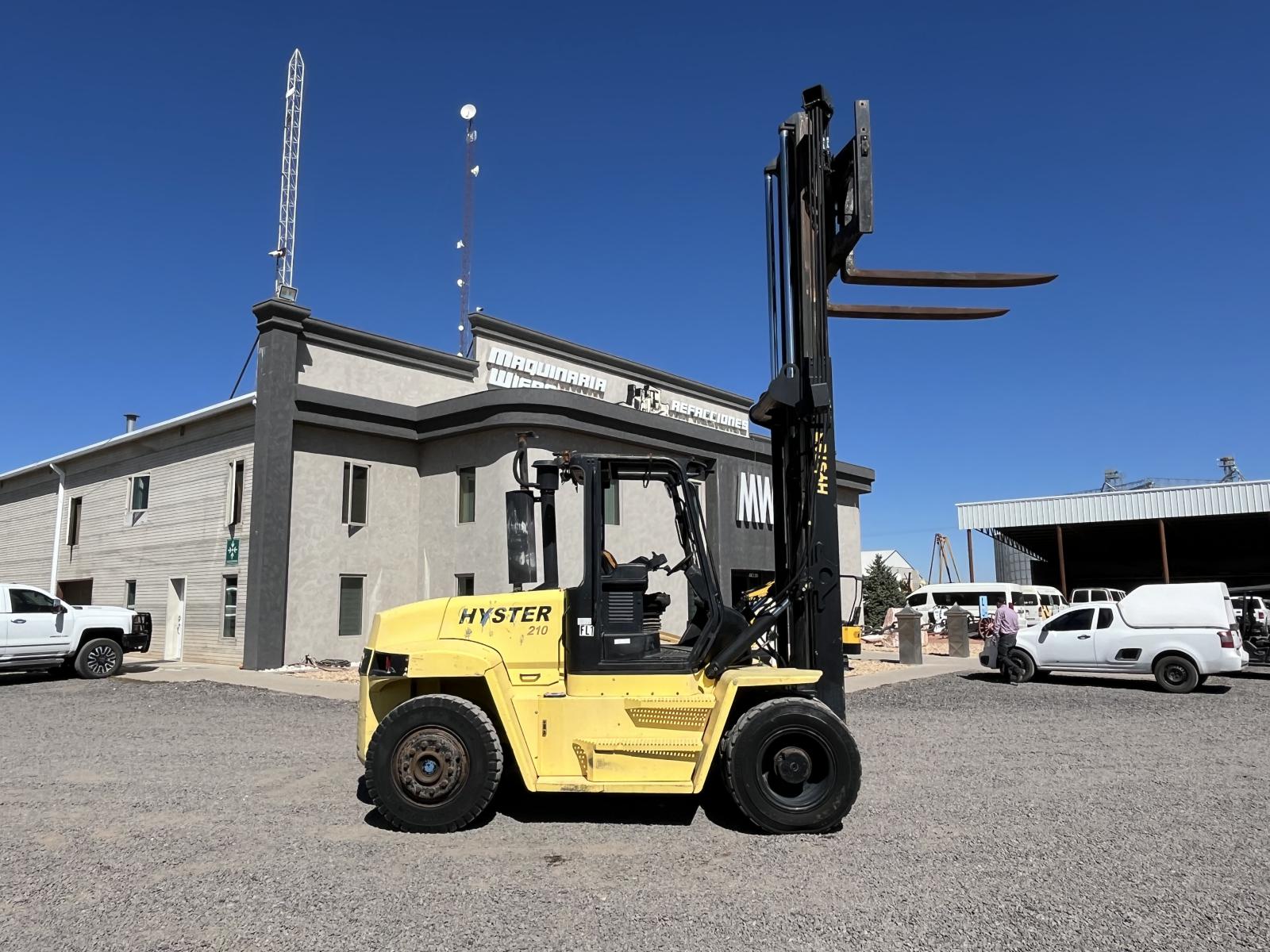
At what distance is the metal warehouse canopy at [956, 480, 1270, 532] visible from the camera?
37.8 metres

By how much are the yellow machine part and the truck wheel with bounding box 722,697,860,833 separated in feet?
0.64

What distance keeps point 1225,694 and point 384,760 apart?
15.6 meters

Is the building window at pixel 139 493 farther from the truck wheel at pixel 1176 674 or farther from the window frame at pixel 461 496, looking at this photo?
the truck wheel at pixel 1176 674

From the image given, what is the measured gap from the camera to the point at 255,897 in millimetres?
5020

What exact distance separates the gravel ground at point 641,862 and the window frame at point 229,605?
979 cm

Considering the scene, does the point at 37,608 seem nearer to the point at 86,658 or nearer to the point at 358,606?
the point at 86,658

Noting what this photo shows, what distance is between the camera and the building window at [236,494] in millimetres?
19734

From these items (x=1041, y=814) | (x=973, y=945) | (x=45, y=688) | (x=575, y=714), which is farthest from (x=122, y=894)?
(x=45, y=688)

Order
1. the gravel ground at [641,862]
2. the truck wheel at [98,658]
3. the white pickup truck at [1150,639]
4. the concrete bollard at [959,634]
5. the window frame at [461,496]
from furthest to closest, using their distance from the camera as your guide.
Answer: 1. the concrete bollard at [959,634]
2. the window frame at [461,496]
3. the truck wheel at [98,658]
4. the white pickup truck at [1150,639]
5. the gravel ground at [641,862]

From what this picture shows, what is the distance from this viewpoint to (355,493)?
68.7 feet

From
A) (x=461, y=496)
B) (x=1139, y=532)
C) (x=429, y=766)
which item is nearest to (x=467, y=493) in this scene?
(x=461, y=496)

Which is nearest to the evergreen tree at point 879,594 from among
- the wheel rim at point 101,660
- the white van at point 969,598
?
the white van at point 969,598

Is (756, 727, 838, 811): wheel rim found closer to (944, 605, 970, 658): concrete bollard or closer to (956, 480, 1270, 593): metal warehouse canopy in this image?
(944, 605, 970, 658): concrete bollard

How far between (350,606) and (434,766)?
15.0m
